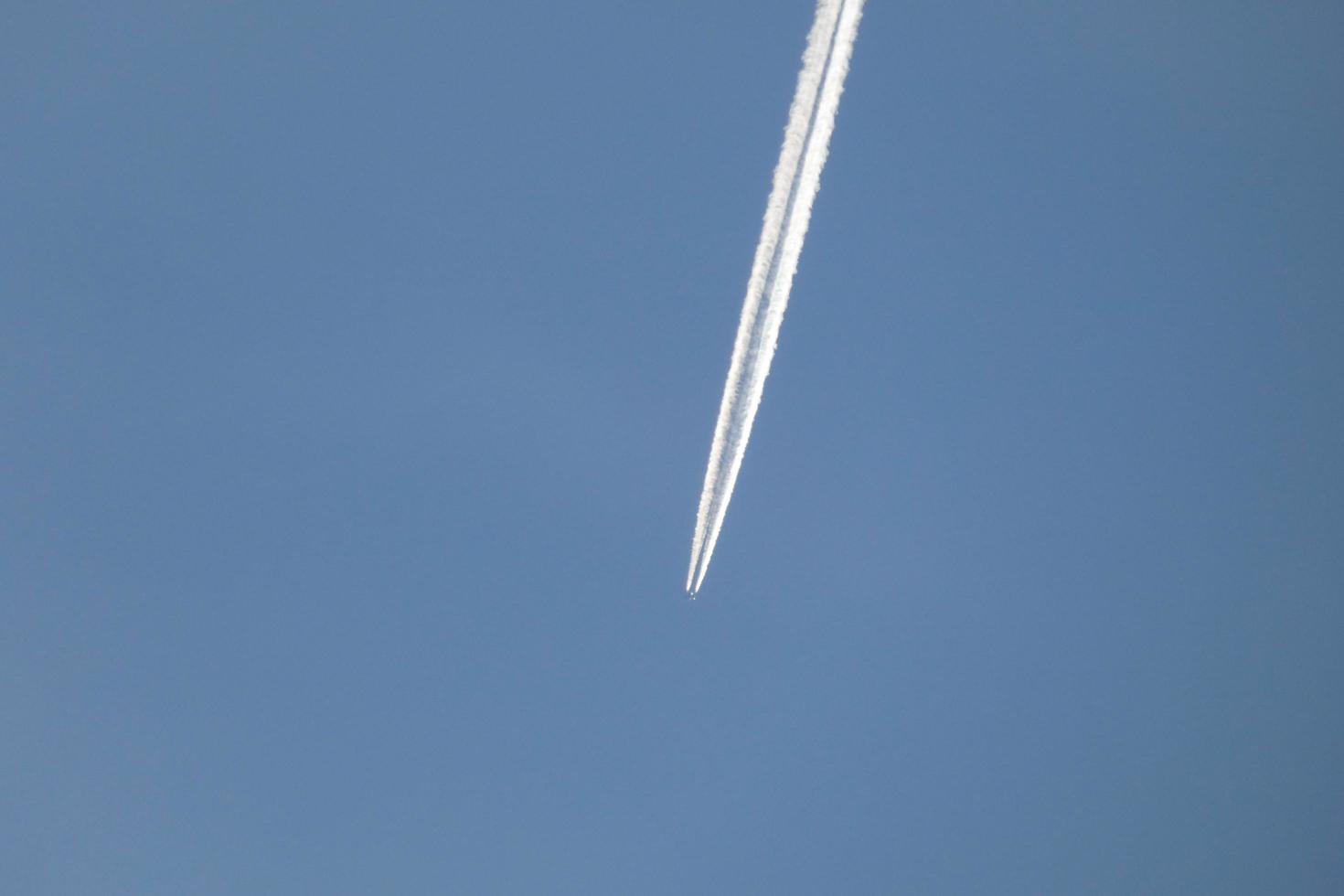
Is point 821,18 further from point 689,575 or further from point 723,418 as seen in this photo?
point 689,575

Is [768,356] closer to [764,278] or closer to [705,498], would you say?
[764,278]

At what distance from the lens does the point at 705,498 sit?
1664 cm

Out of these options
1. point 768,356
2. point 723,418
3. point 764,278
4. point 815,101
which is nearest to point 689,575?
point 723,418

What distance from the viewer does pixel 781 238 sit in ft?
52.0

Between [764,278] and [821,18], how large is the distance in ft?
12.6

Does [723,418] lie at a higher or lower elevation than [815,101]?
lower

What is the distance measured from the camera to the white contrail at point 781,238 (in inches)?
610

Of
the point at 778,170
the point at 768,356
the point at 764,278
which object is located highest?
the point at 778,170

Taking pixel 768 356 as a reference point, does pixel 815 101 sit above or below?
→ above

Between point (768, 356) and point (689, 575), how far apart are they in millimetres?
3716

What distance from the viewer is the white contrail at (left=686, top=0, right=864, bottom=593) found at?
50.9 ft

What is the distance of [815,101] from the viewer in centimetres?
1548

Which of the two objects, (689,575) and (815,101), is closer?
(815,101)

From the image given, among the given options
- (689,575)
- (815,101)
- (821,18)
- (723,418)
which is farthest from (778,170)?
(689,575)
